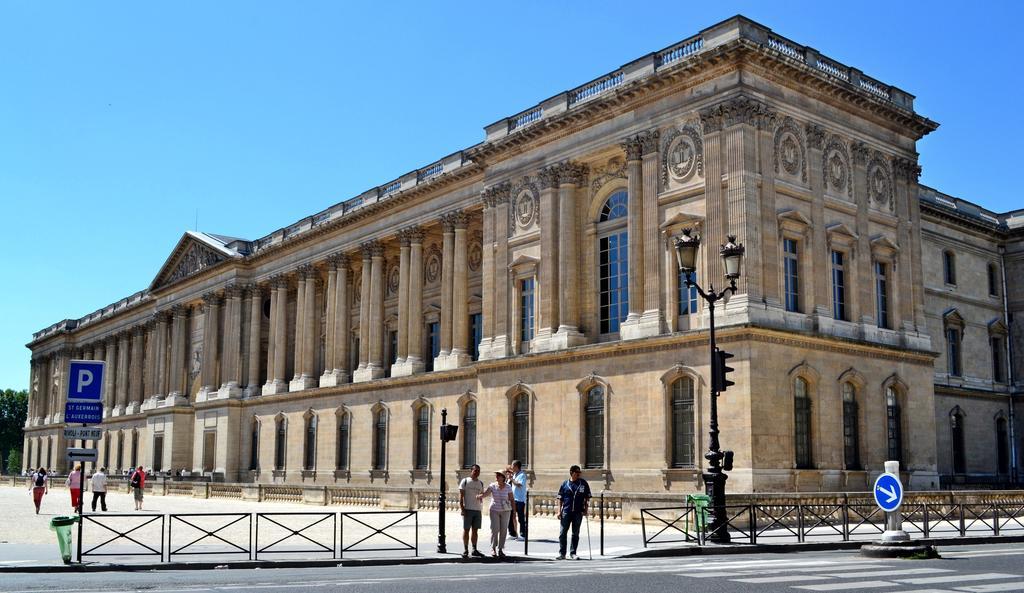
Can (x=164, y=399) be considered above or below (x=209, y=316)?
below

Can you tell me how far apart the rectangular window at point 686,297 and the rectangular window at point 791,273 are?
314 cm

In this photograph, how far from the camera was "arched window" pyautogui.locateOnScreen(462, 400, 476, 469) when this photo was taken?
48500 mm

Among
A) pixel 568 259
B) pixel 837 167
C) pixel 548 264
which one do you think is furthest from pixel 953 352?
pixel 548 264

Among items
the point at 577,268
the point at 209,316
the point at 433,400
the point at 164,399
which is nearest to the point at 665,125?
the point at 577,268

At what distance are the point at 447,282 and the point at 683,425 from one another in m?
19.6

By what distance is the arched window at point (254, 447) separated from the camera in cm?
6781

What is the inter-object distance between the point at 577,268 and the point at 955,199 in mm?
25603

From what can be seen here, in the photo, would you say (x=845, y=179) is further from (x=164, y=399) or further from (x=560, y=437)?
(x=164, y=399)

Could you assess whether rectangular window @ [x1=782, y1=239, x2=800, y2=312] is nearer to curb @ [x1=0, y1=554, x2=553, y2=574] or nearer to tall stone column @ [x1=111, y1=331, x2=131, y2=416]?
curb @ [x1=0, y1=554, x2=553, y2=574]

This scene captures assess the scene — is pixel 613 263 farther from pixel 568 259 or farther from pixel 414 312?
pixel 414 312

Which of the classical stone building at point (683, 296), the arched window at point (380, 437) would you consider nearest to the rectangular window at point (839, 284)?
the classical stone building at point (683, 296)

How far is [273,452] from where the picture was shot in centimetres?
6506

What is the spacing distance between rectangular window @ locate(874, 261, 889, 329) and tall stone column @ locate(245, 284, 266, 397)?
4308cm

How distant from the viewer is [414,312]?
54.9 metres
